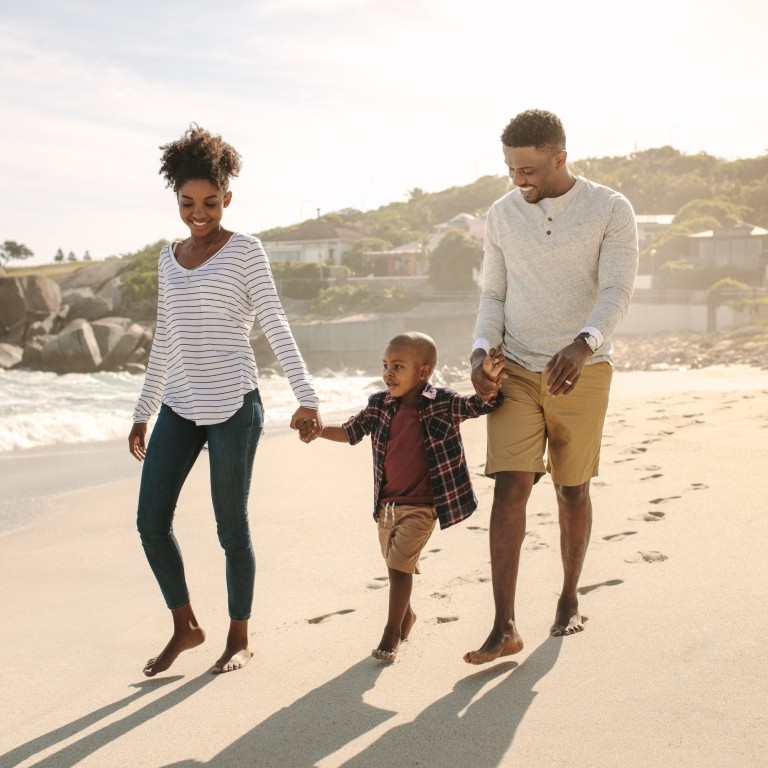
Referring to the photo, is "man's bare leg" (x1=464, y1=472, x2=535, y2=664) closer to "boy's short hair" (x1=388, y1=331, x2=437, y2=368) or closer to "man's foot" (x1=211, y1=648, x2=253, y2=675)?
"boy's short hair" (x1=388, y1=331, x2=437, y2=368)

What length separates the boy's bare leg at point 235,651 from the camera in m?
3.26

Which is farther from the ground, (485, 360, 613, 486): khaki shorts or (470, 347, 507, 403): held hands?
(470, 347, 507, 403): held hands

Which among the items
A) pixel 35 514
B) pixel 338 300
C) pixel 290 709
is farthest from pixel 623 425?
pixel 338 300

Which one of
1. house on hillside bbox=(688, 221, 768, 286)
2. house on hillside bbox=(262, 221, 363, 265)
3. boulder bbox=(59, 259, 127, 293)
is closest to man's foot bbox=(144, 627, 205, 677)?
house on hillside bbox=(688, 221, 768, 286)

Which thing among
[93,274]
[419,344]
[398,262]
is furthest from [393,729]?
[93,274]

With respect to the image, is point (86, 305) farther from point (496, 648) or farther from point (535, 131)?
point (496, 648)

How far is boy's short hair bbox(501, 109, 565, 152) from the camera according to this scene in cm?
327

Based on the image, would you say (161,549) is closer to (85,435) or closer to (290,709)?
(290,709)

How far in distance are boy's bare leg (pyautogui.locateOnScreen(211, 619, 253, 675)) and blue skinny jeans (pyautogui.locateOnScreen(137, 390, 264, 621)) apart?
0.13 feet

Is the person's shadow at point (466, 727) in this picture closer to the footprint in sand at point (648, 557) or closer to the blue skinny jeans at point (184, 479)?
the blue skinny jeans at point (184, 479)

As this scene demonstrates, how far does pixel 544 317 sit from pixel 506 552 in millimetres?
841

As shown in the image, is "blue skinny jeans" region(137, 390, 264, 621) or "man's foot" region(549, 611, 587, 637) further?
"man's foot" region(549, 611, 587, 637)

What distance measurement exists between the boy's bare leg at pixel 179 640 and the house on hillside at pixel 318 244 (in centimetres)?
6165

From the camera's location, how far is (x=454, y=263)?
51.4m
